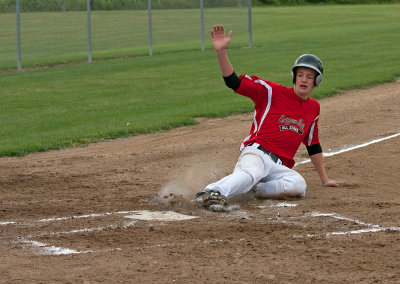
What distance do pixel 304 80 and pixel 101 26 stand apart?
16227mm

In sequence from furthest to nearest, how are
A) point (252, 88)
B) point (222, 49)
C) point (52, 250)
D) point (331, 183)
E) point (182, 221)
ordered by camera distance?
point (331, 183), point (252, 88), point (222, 49), point (182, 221), point (52, 250)

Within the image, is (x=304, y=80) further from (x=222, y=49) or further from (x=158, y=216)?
(x=158, y=216)

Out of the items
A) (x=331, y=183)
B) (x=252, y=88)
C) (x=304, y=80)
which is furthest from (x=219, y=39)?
(x=331, y=183)

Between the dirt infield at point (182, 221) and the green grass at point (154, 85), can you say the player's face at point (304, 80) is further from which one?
the green grass at point (154, 85)

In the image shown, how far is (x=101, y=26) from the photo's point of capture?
21750 millimetres

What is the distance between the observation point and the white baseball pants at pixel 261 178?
19.5ft

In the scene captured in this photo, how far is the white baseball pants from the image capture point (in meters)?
5.95

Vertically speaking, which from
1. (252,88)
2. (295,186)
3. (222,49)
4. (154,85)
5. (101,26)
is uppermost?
(222,49)

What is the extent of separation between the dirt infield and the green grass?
1322 mm

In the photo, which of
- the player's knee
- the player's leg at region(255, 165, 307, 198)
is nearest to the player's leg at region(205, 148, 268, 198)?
the player's leg at region(255, 165, 307, 198)

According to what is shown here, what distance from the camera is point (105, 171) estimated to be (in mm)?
7637

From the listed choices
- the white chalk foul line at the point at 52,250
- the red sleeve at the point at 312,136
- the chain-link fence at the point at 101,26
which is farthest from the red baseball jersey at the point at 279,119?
the chain-link fence at the point at 101,26

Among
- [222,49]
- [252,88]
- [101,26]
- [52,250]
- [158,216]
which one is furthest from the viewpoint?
[101,26]

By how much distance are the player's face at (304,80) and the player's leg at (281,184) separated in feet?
2.36
